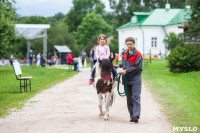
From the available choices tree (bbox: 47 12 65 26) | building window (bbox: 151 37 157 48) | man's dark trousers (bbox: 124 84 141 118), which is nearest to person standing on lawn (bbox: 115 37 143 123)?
man's dark trousers (bbox: 124 84 141 118)

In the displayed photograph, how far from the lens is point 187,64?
2159 cm

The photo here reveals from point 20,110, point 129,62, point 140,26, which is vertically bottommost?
point 20,110

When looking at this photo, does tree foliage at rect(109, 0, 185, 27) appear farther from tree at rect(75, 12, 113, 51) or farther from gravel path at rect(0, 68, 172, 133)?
gravel path at rect(0, 68, 172, 133)

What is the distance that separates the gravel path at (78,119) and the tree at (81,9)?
73700 millimetres

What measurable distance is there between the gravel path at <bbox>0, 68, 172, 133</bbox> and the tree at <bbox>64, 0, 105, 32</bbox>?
242 ft

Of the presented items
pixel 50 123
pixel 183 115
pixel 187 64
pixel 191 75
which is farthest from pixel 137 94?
pixel 187 64

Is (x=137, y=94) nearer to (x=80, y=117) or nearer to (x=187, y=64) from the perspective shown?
(x=80, y=117)

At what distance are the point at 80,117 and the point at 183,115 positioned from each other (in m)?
2.42

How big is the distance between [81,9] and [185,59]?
66593mm

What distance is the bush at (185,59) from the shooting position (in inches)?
846

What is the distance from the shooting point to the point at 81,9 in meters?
86.0

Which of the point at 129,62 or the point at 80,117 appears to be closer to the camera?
the point at 129,62

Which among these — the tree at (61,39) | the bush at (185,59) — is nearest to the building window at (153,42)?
the tree at (61,39)

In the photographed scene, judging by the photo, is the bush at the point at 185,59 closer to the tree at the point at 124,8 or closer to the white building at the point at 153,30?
the white building at the point at 153,30
